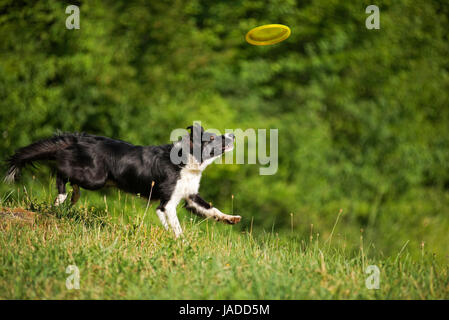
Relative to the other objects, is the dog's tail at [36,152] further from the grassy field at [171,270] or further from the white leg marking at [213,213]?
the white leg marking at [213,213]

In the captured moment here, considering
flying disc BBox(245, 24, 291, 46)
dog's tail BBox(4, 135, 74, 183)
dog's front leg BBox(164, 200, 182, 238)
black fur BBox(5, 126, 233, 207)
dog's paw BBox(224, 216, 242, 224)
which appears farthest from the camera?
flying disc BBox(245, 24, 291, 46)

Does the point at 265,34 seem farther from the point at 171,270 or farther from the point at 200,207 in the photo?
the point at 171,270

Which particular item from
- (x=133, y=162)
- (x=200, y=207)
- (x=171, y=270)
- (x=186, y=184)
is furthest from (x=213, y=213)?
(x=171, y=270)

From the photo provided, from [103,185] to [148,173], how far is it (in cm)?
53

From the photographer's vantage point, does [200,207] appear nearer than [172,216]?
No

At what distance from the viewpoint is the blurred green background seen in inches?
329

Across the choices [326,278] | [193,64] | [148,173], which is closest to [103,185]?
[148,173]

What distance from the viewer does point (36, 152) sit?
539cm

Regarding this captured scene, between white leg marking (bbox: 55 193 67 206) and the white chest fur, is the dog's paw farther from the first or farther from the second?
white leg marking (bbox: 55 193 67 206)


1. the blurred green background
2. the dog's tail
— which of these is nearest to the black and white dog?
the dog's tail

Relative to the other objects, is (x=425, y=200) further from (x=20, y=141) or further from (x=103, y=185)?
(x=20, y=141)

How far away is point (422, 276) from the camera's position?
3957mm

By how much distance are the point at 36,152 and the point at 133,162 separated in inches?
44.1

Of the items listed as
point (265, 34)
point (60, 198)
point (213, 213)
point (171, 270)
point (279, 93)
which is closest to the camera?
point (171, 270)
